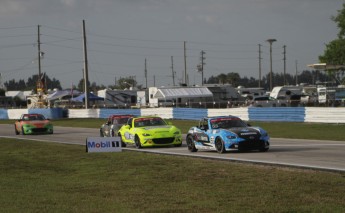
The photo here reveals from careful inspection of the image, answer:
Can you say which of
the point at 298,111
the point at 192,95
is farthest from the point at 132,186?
the point at 192,95

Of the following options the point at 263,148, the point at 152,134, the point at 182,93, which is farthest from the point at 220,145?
the point at 182,93

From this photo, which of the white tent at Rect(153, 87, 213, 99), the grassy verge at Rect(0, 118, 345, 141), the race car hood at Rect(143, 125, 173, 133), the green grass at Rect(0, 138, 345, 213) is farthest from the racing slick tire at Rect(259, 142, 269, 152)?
the white tent at Rect(153, 87, 213, 99)

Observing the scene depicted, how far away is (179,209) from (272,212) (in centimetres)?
140

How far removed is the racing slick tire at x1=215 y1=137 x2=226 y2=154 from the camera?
20234 millimetres

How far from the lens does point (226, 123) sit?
69.4 ft

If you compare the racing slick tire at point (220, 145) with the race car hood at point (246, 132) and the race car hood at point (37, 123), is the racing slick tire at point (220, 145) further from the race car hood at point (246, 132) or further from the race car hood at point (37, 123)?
the race car hood at point (37, 123)

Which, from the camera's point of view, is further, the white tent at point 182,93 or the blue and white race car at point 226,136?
the white tent at point 182,93

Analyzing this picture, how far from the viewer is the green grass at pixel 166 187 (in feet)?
32.9

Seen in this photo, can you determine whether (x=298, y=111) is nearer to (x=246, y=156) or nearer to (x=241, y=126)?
(x=241, y=126)

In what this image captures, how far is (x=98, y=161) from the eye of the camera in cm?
1817

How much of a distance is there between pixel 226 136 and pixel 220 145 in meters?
0.43

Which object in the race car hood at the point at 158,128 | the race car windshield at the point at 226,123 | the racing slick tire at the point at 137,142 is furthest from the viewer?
the racing slick tire at the point at 137,142

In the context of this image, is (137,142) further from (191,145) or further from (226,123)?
(226,123)

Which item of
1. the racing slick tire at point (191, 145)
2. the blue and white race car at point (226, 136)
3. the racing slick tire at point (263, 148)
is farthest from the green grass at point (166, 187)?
the racing slick tire at point (191, 145)
